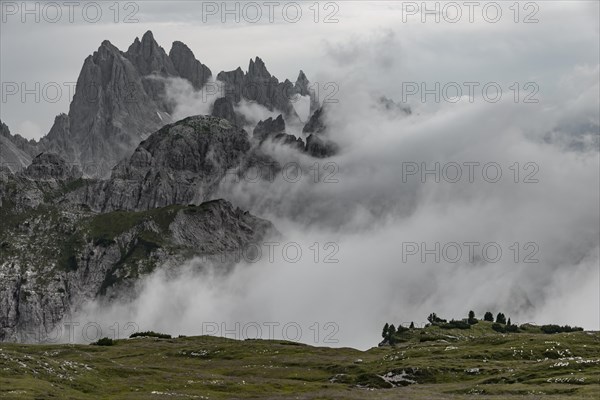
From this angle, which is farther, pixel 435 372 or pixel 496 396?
pixel 435 372

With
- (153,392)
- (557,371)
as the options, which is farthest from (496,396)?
(153,392)

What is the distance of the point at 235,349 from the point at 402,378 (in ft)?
205

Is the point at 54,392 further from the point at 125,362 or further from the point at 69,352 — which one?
the point at 69,352

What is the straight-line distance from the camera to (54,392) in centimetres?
9988

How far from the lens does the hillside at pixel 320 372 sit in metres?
109

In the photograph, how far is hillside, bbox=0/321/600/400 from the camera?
10925 centimetres

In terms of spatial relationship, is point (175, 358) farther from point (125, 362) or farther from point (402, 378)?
point (402, 378)

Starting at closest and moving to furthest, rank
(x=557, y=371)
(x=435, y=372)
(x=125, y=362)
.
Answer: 1. (x=557, y=371)
2. (x=435, y=372)
3. (x=125, y=362)

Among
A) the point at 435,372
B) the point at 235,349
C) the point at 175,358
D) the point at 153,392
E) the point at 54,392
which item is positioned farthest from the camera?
the point at 235,349

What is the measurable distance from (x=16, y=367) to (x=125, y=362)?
52.9m

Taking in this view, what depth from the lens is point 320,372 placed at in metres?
152

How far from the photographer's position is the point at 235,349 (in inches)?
7456

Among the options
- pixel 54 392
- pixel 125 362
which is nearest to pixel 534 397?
pixel 54 392

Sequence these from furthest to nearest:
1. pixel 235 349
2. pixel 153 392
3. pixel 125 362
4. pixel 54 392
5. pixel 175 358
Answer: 1. pixel 235 349
2. pixel 175 358
3. pixel 125 362
4. pixel 153 392
5. pixel 54 392
